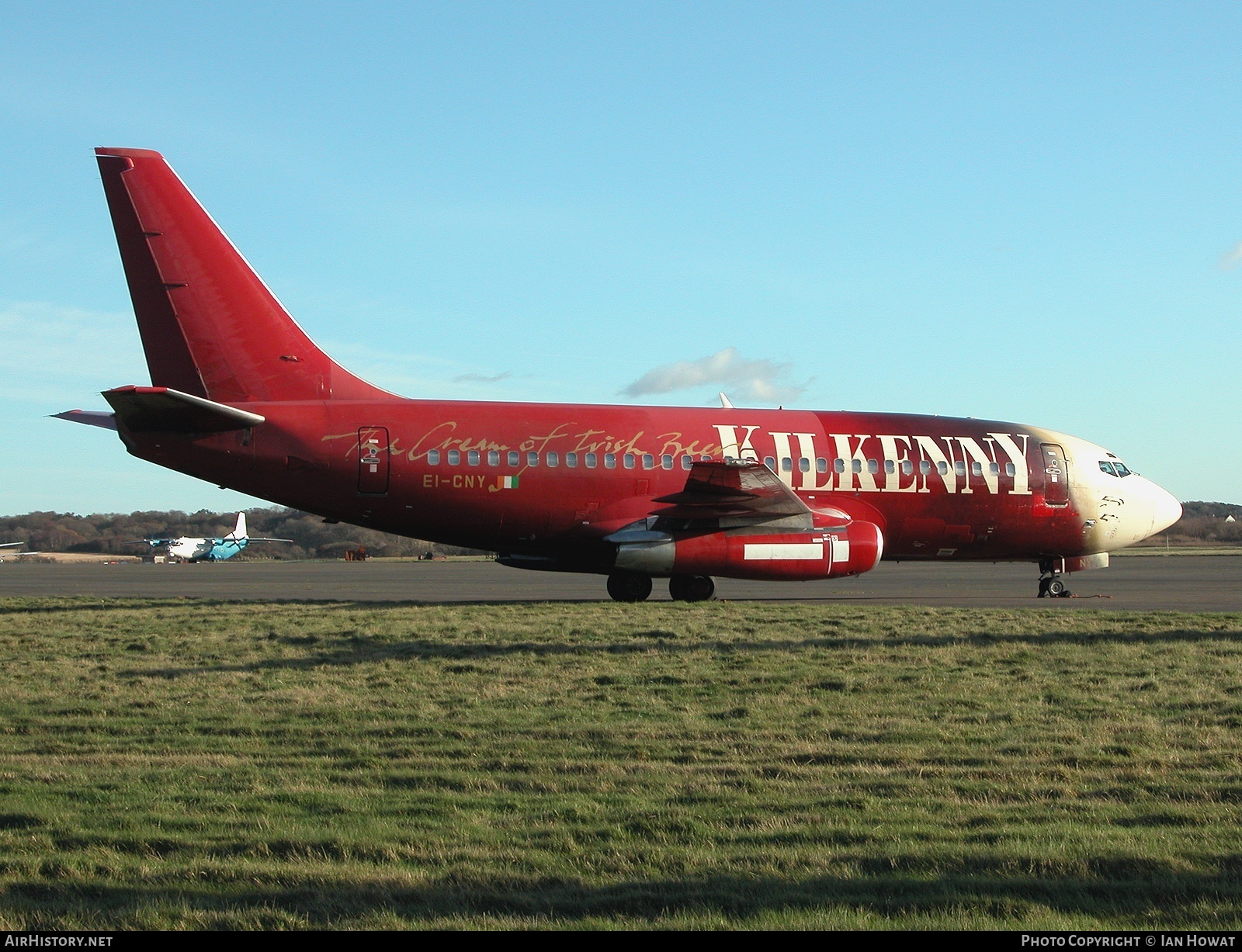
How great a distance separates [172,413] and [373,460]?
11.5ft

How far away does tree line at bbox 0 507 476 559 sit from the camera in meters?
116

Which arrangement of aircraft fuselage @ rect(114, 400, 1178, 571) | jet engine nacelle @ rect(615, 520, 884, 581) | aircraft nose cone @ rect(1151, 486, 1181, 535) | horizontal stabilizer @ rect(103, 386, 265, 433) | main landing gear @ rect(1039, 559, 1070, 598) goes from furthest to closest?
1. aircraft nose cone @ rect(1151, 486, 1181, 535)
2. main landing gear @ rect(1039, 559, 1070, 598)
3. jet engine nacelle @ rect(615, 520, 884, 581)
4. aircraft fuselage @ rect(114, 400, 1178, 571)
5. horizontal stabilizer @ rect(103, 386, 265, 433)

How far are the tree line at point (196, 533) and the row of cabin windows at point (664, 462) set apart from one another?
80.6 meters

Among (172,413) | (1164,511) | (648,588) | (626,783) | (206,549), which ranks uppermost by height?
(172,413)

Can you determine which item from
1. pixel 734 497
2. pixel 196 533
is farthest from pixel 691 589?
pixel 196 533

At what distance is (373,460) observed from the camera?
2123cm

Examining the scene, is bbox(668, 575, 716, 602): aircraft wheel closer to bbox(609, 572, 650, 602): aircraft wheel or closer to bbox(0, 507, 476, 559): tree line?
bbox(609, 572, 650, 602): aircraft wheel

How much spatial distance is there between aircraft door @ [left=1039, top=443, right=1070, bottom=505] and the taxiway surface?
7.23ft

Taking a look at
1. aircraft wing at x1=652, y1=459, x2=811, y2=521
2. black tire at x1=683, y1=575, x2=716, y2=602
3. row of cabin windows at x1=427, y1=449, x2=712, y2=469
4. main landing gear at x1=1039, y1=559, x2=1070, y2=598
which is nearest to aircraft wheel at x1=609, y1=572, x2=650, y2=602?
black tire at x1=683, y1=575, x2=716, y2=602

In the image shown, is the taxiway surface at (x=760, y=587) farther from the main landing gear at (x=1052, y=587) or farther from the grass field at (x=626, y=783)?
the grass field at (x=626, y=783)

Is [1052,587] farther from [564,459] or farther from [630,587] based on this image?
[564,459]

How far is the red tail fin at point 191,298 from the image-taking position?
20.1m

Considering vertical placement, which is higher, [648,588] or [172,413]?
[172,413]

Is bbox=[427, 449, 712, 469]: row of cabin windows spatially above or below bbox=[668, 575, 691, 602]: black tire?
above
